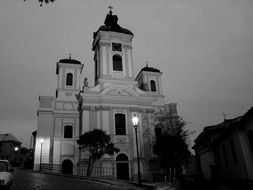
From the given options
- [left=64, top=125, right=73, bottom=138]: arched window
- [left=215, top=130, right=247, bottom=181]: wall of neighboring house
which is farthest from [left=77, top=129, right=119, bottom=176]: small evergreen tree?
[left=215, top=130, right=247, bottom=181]: wall of neighboring house

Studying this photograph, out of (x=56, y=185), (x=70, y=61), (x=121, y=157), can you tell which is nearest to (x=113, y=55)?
(x=70, y=61)

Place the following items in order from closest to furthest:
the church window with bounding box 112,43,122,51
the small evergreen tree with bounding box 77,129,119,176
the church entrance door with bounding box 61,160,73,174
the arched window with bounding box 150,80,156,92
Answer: the small evergreen tree with bounding box 77,129,119,176
the church entrance door with bounding box 61,160,73,174
the church window with bounding box 112,43,122,51
the arched window with bounding box 150,80,156,92

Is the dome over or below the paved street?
over

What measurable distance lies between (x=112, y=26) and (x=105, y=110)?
13886mm

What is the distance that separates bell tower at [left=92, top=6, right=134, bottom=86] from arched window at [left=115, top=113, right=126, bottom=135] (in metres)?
5.06

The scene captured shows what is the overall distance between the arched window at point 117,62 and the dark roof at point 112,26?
13.1 ft

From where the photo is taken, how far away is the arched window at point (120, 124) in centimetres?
3100

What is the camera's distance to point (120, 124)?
3144 centimetres

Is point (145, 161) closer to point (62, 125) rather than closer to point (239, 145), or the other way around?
point (62, 125)

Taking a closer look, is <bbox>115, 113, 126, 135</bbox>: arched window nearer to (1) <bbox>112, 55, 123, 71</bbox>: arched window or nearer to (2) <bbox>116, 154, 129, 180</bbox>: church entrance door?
(2) <bbox>116, 154, 129, 180</bbox>: church entrance door

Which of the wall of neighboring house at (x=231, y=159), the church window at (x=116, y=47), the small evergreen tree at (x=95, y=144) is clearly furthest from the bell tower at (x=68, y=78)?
the wall of neighboring house at (x=231, y=159)

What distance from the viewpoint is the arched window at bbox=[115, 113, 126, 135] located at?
102 feet

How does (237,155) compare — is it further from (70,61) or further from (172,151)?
(70,61)

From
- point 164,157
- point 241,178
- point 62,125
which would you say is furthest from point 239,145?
point 62,125
